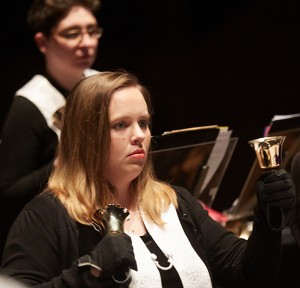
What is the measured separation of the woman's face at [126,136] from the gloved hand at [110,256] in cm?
27

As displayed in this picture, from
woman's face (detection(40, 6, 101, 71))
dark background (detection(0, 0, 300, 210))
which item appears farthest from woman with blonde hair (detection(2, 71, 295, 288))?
dark background (detection(0, 0, 300, 210))

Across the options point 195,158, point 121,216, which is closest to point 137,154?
point 121,216

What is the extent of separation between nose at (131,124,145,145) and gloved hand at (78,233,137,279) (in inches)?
12.0

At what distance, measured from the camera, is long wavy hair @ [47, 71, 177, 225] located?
228 centimetres

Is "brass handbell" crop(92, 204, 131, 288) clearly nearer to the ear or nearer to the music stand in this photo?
the music stand

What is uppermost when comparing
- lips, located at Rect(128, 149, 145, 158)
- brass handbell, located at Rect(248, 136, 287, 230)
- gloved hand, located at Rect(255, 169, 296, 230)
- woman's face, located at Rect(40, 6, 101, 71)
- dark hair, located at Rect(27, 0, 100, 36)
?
dark hair, located at Rect(27, 0, 100, 36)

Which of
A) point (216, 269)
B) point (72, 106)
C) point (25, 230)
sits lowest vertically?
point (216, 269)

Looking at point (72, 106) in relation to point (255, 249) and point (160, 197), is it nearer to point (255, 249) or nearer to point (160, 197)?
point (160, 197)

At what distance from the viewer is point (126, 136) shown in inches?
90.3

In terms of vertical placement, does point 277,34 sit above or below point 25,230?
above

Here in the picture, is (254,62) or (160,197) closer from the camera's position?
(160,197)

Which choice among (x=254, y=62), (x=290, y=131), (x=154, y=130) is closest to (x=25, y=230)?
(x=290, y=131)

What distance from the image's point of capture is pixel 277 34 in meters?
4.28

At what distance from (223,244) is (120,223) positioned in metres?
A: 0.43
